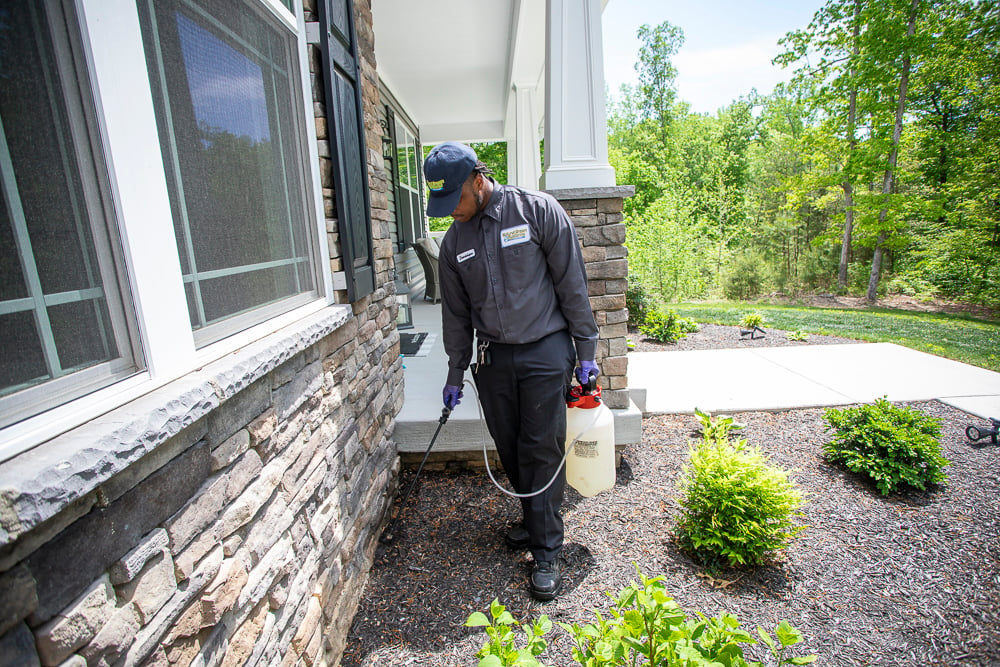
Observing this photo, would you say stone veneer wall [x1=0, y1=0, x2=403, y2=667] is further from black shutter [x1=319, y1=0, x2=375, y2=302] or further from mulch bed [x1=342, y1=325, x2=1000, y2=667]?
mulch bed [x1=342, y1=325, x2=1000, y2=667]

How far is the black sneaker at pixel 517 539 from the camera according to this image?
2619 mm

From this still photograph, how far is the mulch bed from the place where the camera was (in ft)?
6.65

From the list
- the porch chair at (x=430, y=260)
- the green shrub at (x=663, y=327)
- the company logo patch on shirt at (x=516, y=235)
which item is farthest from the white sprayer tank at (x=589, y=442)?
the porch chair at (x=430, y=260)

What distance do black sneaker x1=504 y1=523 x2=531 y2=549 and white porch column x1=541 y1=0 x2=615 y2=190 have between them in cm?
214

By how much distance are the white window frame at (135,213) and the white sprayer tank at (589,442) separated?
1643 millimetres

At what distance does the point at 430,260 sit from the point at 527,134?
264 cm

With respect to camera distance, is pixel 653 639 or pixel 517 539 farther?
pixel 517 539

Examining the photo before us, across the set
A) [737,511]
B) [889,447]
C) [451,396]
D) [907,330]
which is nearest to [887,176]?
[907,330]

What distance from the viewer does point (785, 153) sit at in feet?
67.1

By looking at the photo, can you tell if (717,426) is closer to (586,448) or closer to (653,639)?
(586,448)

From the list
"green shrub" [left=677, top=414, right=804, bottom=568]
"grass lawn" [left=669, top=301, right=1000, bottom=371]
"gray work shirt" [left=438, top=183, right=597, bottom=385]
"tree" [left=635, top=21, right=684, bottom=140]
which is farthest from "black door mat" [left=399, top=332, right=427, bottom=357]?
"tree" [left=635, top=21, right=684, bottom=140]

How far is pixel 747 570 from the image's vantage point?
95.2 inches

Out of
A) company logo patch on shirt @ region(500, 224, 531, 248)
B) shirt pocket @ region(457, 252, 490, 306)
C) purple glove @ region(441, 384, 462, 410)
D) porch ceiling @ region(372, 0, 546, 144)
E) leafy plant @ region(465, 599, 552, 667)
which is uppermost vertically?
porch ceiling @ region(372, 0, 546, 144)

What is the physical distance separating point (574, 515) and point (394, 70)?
6.48 metres
